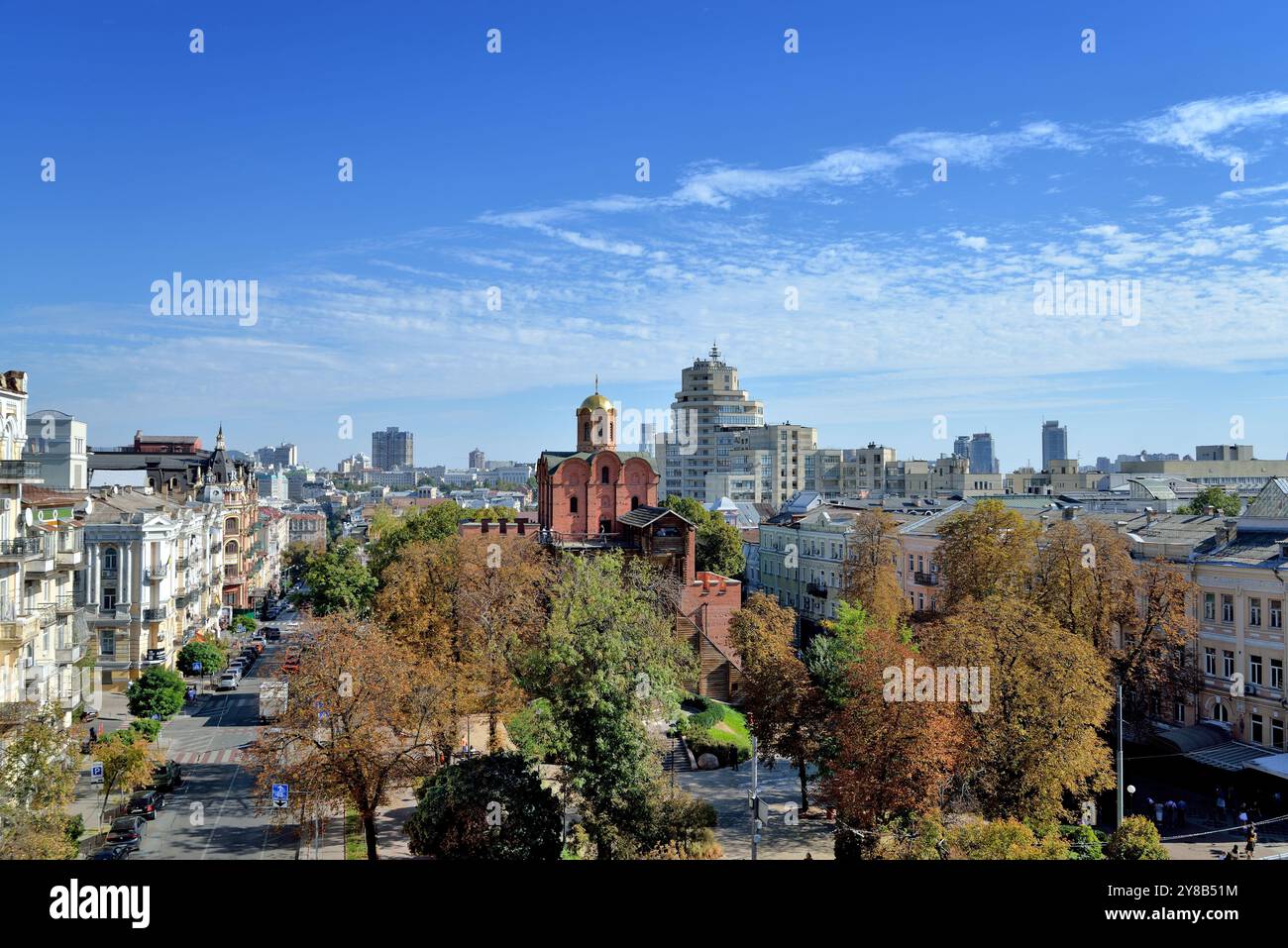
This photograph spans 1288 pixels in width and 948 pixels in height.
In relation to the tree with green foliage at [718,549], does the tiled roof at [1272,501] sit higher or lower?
higher

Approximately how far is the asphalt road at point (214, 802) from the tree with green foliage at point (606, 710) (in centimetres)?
885

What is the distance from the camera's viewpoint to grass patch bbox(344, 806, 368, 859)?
26977 mm

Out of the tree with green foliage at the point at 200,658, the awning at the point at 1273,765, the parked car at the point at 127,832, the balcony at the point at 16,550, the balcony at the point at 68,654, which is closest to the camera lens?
the parked car at the point at 127,832

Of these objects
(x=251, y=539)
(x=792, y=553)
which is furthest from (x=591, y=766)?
(x=251, y=539)

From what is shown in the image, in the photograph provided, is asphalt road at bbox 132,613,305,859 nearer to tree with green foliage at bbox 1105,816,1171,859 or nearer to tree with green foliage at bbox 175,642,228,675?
tree with green foliage at bbox 175,642,228,675

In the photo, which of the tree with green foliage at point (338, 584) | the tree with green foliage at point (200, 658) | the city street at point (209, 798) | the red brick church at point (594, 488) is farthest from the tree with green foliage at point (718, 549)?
the city street at point (209, 798)

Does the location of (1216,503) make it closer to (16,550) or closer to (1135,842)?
(1135,842)

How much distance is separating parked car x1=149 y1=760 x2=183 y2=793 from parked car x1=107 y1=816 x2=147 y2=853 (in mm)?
4185

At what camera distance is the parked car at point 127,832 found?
26.4m

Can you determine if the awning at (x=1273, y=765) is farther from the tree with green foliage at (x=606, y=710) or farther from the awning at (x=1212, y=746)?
the tree with green foliage at (x=606, y=710)

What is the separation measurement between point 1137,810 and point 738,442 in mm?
114325

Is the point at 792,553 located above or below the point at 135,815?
above
